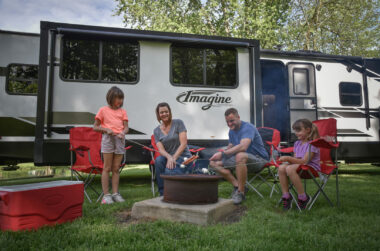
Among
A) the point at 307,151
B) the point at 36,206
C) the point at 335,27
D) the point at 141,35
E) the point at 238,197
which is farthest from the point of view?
the point at 335,27

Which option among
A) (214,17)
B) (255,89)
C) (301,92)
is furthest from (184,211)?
(214,17)

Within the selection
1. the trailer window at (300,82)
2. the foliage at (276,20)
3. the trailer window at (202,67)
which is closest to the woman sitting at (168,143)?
the trailer window at (202,67)

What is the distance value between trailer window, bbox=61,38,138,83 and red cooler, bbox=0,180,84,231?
2.58 metres

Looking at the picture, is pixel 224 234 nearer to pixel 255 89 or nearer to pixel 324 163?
pixel 324 163

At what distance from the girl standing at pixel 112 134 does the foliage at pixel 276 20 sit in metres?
9.09

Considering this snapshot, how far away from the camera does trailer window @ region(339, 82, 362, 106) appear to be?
629cm

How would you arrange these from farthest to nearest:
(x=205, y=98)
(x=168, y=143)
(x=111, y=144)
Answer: (x=205, y=98), (x=168, y=143), (x=111, y=144)

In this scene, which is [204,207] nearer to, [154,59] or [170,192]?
[170,192]

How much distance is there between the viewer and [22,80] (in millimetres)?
4695

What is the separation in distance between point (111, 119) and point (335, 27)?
16.5 meters

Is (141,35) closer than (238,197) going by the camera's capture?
No

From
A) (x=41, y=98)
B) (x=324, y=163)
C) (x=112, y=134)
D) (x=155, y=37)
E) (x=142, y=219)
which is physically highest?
(x=155, y=37)

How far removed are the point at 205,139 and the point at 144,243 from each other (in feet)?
10.2

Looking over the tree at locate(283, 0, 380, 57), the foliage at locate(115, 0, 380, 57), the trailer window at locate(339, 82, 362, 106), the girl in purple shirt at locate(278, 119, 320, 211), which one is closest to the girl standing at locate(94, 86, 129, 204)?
the girl in purple shirt at locate(278, 119, 320, 211)
